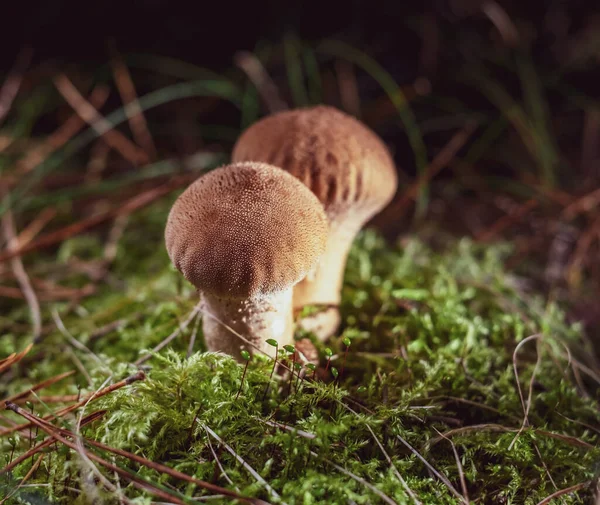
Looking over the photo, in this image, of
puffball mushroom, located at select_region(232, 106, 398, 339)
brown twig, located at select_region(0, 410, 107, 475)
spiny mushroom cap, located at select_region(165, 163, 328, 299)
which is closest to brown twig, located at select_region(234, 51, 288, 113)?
puffball mushroom, located at select_region(232, 106, 398, 339)

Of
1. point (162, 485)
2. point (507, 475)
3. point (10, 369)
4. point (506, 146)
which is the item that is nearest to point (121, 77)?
point (10, 369)

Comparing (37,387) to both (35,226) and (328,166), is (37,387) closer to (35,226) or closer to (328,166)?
(328,166)

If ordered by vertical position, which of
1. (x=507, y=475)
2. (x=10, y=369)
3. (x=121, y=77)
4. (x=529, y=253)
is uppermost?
(x=121, y=77)

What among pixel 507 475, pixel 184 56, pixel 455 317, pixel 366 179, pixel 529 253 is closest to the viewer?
pixel 507 475

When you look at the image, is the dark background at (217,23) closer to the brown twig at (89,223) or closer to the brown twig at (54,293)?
the brown twig at (89,223)

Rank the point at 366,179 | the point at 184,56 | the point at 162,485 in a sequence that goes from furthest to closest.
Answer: the point at 184,56, the point at 366,179, the point at 162,485

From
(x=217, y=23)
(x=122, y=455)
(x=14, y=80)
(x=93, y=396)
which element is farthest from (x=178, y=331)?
(x=14, y=80)

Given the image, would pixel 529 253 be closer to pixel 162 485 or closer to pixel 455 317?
pixel 455 317
